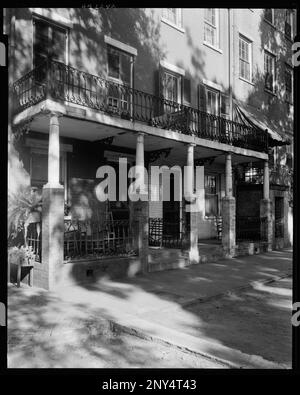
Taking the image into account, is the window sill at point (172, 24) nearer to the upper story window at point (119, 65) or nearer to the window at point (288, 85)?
the upper story window at point (119, 65)

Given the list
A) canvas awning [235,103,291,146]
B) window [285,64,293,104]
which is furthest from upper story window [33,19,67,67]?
window [285,64,293,104]

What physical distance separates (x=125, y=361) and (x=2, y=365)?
265 centimetres

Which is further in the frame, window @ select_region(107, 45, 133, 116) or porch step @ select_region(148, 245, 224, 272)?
window @ select_region(107, 45, 133, 116)

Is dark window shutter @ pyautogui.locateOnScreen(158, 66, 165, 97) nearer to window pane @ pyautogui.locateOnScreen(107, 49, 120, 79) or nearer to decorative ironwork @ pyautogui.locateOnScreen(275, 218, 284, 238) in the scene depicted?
window pane @ pyautogui.locateOnScreen(107, 49, 120, 79)

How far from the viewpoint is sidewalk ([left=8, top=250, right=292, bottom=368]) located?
15.5ft

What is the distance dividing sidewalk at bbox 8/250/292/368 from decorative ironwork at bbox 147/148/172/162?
15.4 ft

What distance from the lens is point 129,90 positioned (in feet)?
34.8

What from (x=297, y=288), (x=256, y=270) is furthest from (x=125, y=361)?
(x=256, y=270)

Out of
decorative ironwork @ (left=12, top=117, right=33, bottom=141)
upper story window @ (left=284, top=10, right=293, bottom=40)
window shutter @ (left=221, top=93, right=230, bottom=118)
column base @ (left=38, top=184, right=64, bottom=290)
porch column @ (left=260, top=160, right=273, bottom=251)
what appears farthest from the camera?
upper story window @ (left=284, top=10, right=293, bottom=40)

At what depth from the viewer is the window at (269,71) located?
749 inches

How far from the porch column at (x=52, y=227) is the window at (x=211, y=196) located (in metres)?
9.47

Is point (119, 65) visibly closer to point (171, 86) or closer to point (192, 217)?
point (171, 86)

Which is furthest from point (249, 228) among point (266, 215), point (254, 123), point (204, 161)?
point (254, 123)

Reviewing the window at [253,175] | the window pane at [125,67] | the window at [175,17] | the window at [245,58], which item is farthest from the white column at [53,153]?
the window at [245,58]
